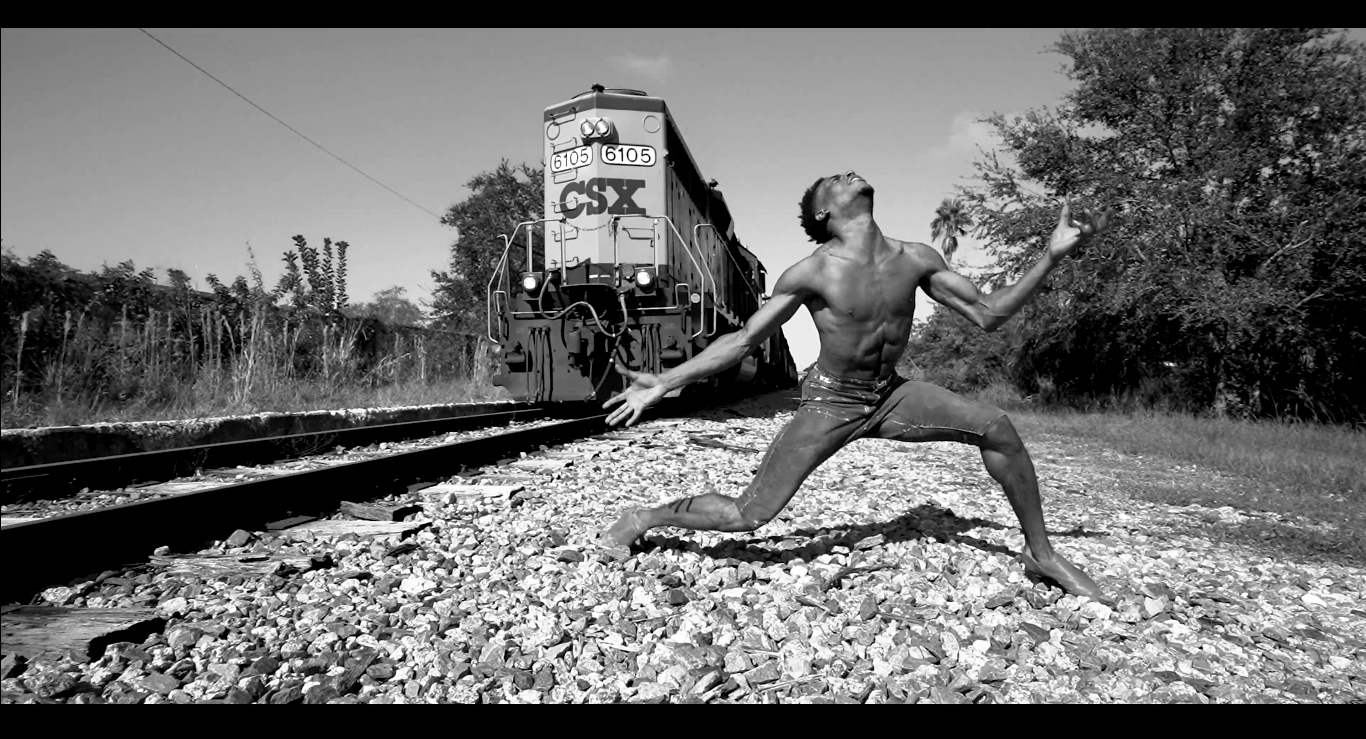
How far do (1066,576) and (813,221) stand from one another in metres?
1.61

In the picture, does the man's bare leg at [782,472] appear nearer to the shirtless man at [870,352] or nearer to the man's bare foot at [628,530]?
the shirtless man at [870,352]

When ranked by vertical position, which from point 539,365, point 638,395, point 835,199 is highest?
point 835,199

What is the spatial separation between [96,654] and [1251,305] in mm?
14614

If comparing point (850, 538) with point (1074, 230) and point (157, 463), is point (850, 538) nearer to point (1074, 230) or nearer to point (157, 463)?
point (1074, 230)

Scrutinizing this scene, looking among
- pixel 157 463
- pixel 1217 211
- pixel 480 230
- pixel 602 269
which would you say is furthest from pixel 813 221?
pixel 480 230

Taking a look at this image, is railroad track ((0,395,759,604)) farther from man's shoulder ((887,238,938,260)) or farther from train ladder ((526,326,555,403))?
train ladder ((526,326,555,403))

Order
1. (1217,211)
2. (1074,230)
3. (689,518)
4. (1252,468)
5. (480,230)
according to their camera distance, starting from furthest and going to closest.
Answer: (480,230) < (1217,211) < (1252,468) < (689,518) < (1074,230)

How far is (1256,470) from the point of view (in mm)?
6676

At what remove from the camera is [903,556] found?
10.3 feet

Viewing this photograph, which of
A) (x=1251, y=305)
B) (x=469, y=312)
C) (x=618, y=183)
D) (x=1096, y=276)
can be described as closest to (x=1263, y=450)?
(x=1251, y=305)

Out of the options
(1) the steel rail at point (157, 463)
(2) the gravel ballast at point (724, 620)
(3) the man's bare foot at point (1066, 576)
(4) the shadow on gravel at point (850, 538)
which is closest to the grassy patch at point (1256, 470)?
(2) the gravel ballast at point (724, 620)

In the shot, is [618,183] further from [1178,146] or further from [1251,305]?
[1178,146]

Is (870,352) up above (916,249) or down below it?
below
